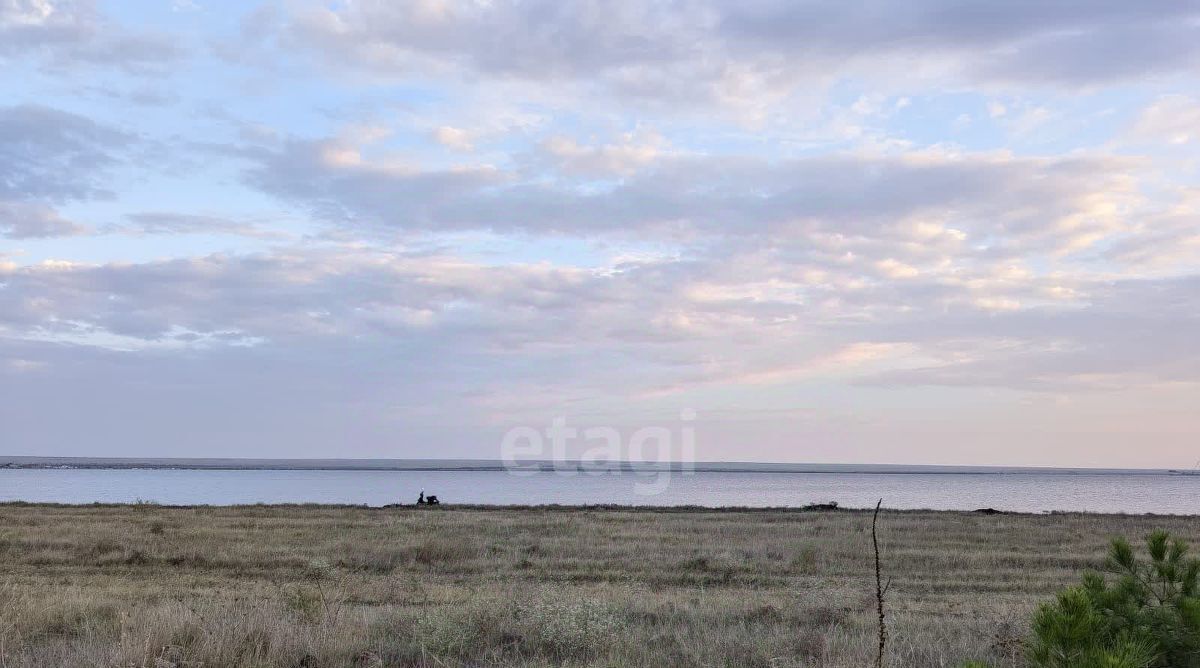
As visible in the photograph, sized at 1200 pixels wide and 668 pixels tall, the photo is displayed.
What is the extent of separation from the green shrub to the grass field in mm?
2014

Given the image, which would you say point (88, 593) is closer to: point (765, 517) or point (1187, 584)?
point (1187, 584)

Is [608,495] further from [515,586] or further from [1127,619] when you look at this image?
[1127,619]

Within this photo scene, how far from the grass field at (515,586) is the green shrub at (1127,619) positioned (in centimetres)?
201

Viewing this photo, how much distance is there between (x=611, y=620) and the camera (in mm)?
9172

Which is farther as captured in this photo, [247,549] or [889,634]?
[247,549]

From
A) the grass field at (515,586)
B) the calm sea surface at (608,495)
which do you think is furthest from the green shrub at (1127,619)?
the calm sea surface at (608,495)

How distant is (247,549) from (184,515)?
16.9m

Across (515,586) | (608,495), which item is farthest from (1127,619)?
(608,495)

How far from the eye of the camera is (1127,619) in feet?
19.5

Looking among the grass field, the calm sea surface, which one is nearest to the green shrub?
the grass field

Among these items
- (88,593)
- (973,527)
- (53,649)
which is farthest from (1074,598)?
(973,527)

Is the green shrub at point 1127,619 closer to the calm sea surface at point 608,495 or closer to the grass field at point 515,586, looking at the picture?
the grass field at point 515,586

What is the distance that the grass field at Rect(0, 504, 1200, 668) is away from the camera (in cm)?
838

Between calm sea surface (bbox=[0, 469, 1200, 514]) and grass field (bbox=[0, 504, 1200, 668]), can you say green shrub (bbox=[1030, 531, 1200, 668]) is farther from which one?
calm sea surface (bbox=[0, 469, 1200, 514])
